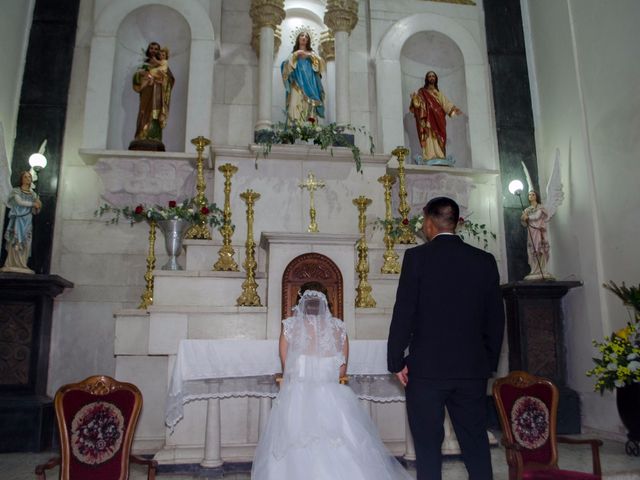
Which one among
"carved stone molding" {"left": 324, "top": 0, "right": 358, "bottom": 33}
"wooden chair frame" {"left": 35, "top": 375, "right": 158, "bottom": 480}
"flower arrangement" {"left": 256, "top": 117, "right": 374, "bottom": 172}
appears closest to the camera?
"wooden chair frame" {"left": 35, "top": 375, "right": 158, "bottom": 480}

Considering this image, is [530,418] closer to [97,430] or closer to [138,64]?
[97,430]

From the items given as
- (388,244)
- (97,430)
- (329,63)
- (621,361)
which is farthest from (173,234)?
(621,361)

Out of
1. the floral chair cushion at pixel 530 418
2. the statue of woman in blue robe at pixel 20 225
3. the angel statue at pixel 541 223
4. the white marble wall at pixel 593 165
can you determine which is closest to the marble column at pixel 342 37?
the angel statue at pixel 541 223

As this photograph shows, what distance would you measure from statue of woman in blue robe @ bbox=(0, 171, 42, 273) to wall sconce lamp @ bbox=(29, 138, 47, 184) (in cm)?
43

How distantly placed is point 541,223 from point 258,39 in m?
5.08

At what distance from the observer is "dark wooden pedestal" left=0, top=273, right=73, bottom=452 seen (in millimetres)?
6219

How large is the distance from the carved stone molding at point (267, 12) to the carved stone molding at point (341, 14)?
2.47 feet

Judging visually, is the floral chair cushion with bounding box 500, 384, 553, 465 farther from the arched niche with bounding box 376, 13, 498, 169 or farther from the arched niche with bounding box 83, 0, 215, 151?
the arched niche with bounding box 83, 0, 215, 151

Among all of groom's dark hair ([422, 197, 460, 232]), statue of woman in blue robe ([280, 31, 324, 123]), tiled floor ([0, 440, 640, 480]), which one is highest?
statue of woman in blue robe ([280, 31, 324, 123])

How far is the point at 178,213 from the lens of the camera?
6871 millimetres

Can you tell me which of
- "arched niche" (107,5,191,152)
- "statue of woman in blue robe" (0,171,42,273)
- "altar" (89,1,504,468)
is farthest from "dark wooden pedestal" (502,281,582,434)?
"statue of woman in blue robe" (0,171,42,273)

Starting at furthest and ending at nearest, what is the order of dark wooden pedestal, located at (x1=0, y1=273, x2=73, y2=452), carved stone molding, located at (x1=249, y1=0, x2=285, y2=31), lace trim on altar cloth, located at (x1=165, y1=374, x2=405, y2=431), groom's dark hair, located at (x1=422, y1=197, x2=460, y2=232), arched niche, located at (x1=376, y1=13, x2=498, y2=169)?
1. arched niche, located at (x1=376, y1=13, x2=498, y2=169)
2. carved stone molding, located at (x1=249, y1=0, x2=285, y2=31)
3. dark wooden pedestal, located at (x1=0, y1=273, x2=73, y2=452)
4. lace trim on altar cloth, located at (x1=165, y1=374, x2=405, y2=431)
5. groom's dark hair, located at (x1=422, y1=197, x2=460, y2=232)

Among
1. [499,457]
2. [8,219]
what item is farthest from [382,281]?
Result: [8,219]

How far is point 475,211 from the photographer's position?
29.1ft
